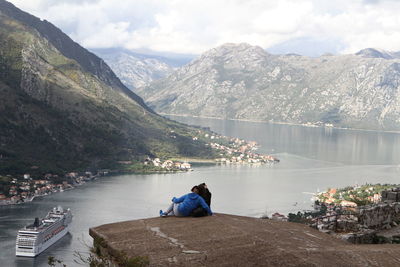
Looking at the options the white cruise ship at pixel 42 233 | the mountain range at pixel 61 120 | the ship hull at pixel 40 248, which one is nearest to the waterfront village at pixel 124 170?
the mountain range at pixel 61 120

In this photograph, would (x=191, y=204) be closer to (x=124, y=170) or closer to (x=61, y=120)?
(x=124, y=170)

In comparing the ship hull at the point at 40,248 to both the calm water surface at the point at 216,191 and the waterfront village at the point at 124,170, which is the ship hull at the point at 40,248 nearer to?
the calm water surface at the point at 216,191

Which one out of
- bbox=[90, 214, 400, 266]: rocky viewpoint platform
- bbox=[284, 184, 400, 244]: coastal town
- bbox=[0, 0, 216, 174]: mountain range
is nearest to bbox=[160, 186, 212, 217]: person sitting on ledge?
bbox=[90, 214, 400, 266]: rocky viewpoint platform

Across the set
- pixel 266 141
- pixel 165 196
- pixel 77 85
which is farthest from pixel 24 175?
pixel 266 141

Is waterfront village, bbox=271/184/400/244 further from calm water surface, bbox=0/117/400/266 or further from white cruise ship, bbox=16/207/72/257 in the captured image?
→ white cruise ship, bbox=16/207/72/257

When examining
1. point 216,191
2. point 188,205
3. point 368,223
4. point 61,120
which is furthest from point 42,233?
point 61,120

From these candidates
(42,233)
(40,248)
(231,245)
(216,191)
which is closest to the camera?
(231,245)
